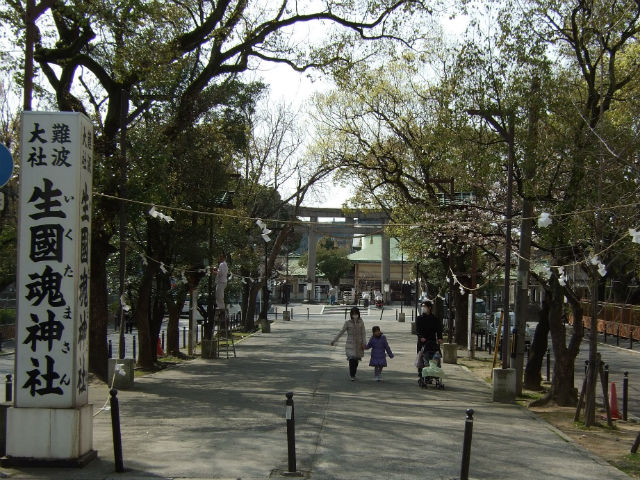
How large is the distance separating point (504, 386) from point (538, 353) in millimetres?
3564

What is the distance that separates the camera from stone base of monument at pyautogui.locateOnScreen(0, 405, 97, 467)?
25.7 ft

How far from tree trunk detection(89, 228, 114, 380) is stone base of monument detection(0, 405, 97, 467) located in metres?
8.83

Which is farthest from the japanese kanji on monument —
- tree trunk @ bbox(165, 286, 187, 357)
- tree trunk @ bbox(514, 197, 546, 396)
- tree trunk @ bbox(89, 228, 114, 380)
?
tree trunk @ bbox(165, 286, 187, 357)

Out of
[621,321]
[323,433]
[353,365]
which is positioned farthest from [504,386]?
[621,321]

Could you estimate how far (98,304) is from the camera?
54.5 feet

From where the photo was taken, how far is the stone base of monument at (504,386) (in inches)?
571

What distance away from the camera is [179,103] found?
18828 millimetres

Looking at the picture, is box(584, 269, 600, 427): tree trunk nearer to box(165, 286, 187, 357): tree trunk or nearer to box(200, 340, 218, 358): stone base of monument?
box(200, 340, 218, 358): stone base of monument

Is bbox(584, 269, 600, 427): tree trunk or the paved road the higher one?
bbox(584, 269, 600, 427): tree trunk

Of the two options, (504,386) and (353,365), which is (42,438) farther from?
(353,365)

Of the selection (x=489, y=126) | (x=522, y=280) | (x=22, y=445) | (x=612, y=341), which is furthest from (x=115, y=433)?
(x=612, y=341)

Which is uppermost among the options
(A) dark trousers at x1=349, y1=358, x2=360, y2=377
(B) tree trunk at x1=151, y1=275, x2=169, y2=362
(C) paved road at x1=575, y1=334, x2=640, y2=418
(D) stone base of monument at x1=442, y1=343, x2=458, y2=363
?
(B) tree trunk at x1=151, y1=275, x2=169, y2=362

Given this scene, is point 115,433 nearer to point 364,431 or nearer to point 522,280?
point 364,431

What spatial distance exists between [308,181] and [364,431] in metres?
24.6
